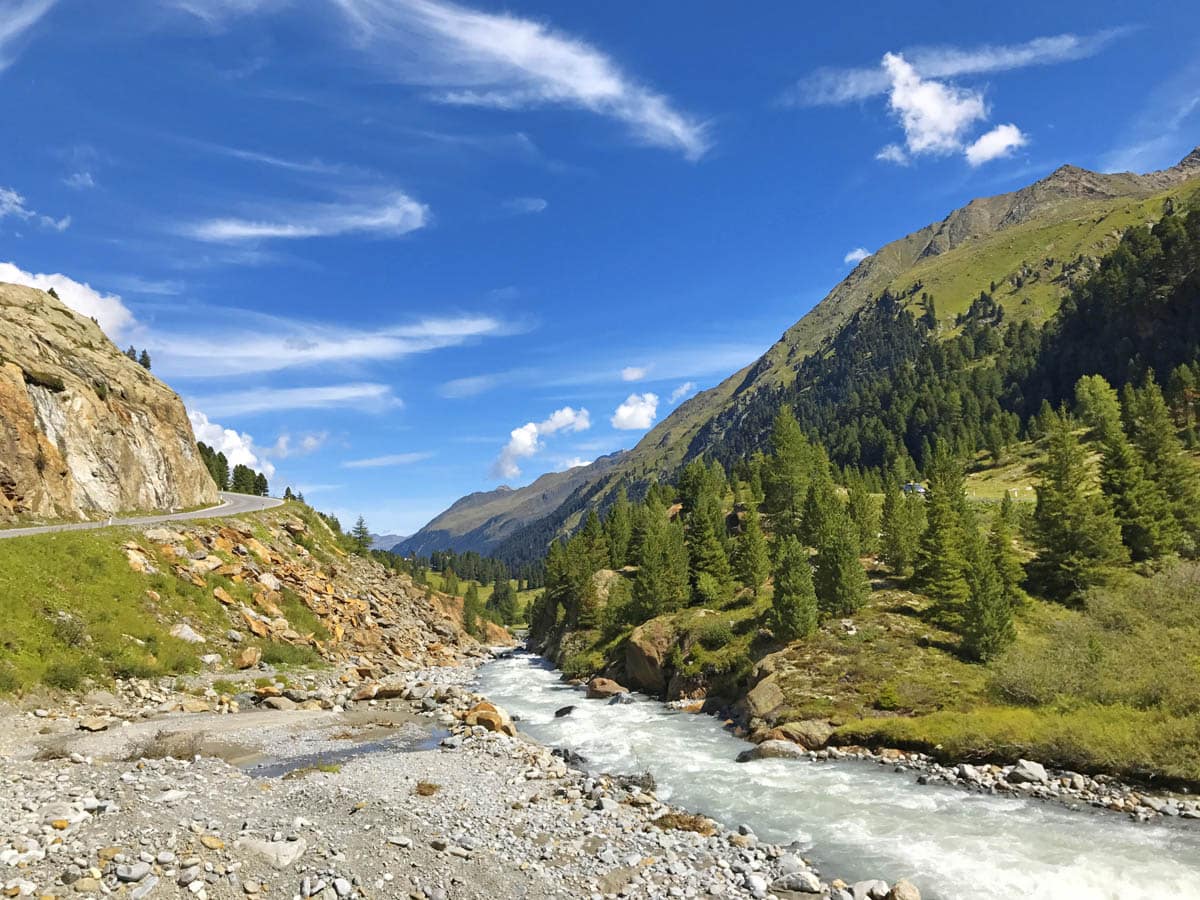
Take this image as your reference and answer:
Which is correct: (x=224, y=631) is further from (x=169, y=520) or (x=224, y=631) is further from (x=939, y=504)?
(x=939, y=504)

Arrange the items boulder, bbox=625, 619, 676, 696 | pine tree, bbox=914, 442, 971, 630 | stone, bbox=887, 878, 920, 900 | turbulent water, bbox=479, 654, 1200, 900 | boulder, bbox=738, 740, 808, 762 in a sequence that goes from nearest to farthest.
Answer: stone, bbox=887, 878, 920, 900 → turbulent water, bbox=479, 654, 1200, 900 → boulder, bbox=738, 740, 808, 762 → pine tree, bbox=914, 442, 971, 630 → boulder, bbox=625, 619, 676, 696

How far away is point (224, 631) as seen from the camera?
45062 mm

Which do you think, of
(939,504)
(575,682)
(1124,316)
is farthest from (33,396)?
(1124,316)

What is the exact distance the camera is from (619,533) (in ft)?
334

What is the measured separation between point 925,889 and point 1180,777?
15.0 m

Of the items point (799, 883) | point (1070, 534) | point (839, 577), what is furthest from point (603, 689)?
point (1070, 534)

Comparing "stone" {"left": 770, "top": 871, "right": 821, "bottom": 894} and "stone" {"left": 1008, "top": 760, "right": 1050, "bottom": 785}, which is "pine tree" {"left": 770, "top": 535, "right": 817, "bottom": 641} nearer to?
"stone" {"left": 1008, "top": 760, "right": 1050, "bottom": 785}

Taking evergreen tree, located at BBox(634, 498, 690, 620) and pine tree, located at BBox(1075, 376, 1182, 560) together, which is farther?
evergreen tree, located at BBox(634, 498, 690, 620)

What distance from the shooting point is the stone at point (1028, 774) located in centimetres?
2662

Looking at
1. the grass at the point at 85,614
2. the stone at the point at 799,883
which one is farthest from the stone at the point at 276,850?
the grass at the point at 85,614

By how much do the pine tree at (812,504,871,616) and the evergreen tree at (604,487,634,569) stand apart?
4594cm

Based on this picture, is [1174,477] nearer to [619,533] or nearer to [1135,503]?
[1135,503]

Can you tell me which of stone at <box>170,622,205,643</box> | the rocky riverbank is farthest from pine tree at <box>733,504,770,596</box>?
stone at <box>170,622,205,643</box>

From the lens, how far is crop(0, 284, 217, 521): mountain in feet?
172
